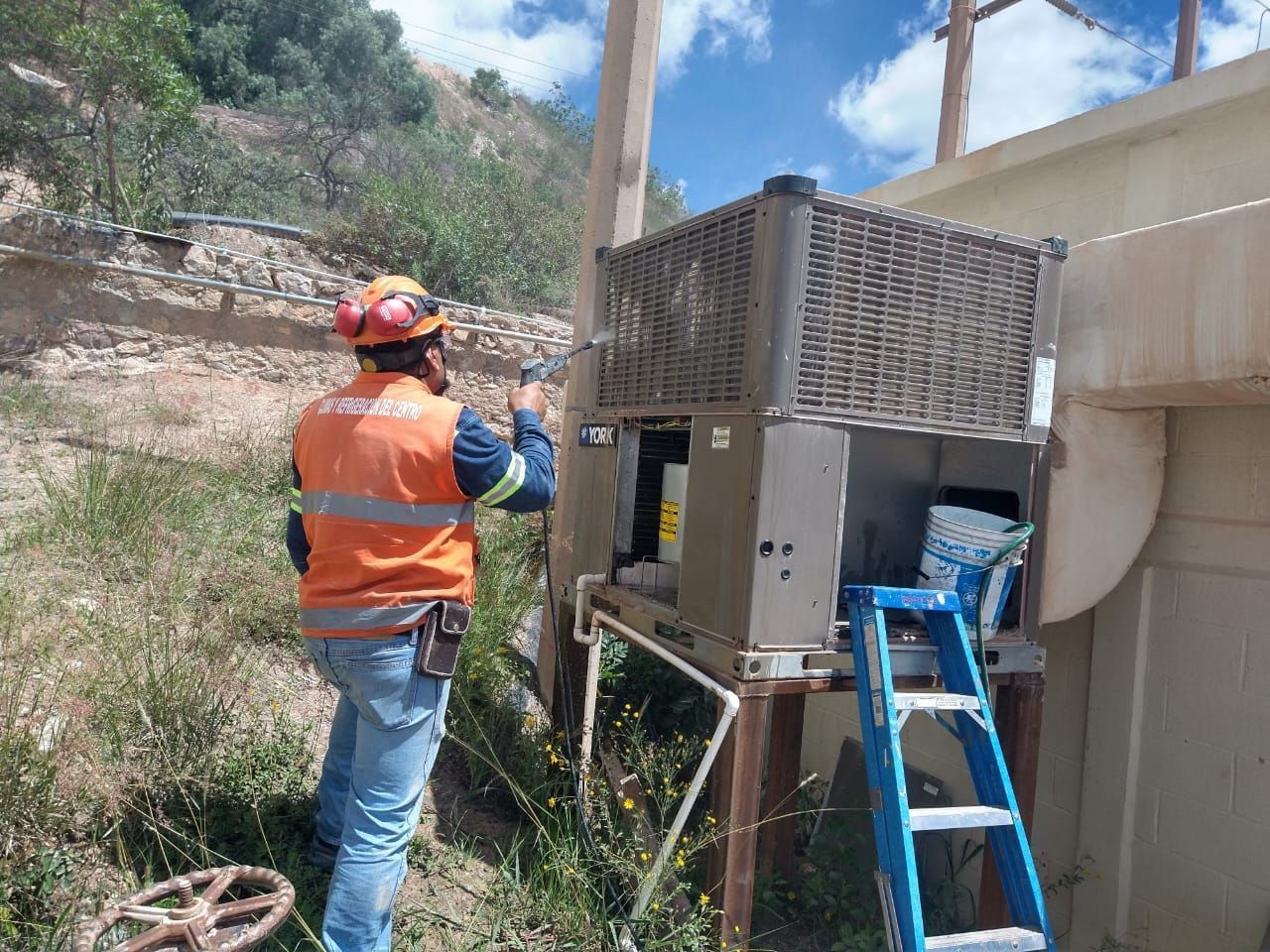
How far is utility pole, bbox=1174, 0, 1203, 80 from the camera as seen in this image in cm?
675

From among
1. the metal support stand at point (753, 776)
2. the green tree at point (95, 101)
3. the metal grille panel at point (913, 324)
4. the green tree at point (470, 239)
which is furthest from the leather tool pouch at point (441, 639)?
the green tree at point (470, 239)

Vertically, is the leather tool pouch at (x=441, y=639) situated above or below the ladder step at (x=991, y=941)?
above

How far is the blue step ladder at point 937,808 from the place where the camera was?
2.09 m

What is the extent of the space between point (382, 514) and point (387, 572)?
6.1 inches

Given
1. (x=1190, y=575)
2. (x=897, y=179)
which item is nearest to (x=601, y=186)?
(x=897, y=179)

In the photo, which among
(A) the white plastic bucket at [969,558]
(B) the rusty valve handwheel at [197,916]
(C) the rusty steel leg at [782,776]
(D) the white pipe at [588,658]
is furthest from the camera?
(C) the rusty steel leg at [782,776]

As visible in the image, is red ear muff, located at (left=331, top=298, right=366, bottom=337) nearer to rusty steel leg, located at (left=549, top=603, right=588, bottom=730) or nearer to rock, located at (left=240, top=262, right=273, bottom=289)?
rusty steel leg, located at (left=549, top=603, right=588, bottom=730)

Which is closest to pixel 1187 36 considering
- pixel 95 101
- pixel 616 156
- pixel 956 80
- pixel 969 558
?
pixel 956 80

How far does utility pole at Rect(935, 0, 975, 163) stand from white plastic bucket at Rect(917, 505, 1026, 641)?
5127 millimetres

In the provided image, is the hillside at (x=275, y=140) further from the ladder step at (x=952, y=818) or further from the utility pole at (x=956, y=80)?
the ladder step at (x=952, y=818)

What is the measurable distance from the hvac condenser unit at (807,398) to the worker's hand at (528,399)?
1.38 feet

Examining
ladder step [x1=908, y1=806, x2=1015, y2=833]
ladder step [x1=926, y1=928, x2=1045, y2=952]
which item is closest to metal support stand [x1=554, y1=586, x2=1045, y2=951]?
ladder step [x1=908, y1=806, x2=1015, y2=833]

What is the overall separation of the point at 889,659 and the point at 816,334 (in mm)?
956

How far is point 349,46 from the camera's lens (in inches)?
797
